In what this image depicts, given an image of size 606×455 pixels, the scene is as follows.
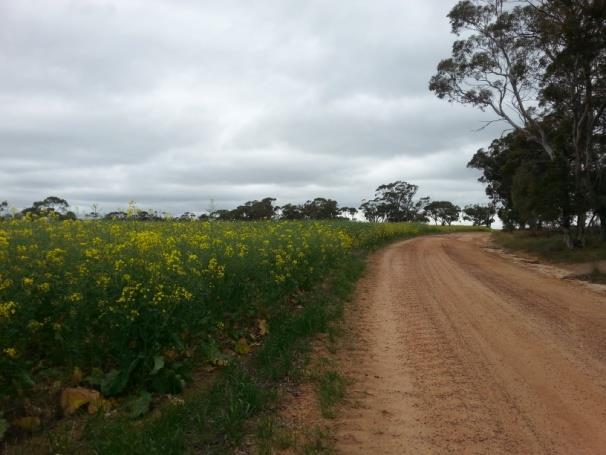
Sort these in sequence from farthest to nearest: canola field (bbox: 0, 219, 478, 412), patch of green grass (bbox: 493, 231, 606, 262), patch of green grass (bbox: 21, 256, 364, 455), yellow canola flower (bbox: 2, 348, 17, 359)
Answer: patch of green grass (bbox: 493, 231, 606, 262) → canola field (bbox: 0, 219, 478, 412) → yellow canola flower (bbox: 2, 348, 17, 359) → patch of green grass (bbox: 21, 256, 364, 455)

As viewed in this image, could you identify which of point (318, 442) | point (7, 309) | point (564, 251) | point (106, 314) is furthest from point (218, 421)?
point (564, 251)

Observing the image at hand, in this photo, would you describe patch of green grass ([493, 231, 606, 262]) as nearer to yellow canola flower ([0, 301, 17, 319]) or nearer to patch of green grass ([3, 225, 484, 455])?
patch of green grass ([3, 225, 484, 455])

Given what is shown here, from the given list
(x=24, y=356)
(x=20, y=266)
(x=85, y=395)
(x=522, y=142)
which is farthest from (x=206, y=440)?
(x=522, y=142)

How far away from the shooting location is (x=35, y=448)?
3838 millimetres

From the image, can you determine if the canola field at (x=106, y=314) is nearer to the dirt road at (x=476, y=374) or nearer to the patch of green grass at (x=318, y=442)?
the patch of green grass at (x=318, y=442)

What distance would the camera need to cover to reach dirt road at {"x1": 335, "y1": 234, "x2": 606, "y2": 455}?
4141 mm

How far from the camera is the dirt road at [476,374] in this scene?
414cm

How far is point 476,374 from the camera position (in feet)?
18.5

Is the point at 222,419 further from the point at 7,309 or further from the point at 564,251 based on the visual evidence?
the point at 564,251

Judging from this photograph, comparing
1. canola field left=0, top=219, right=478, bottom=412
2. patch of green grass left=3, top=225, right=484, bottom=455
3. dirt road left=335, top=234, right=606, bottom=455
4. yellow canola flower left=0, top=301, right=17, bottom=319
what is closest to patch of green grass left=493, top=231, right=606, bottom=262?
dirt road left=335, top=234, right=606, bottom=455

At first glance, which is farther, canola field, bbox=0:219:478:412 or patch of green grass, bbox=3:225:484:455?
canola field, bbox=0:219:478:412

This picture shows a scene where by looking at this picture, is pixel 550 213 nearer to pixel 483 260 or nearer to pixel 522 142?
pixel 483 260

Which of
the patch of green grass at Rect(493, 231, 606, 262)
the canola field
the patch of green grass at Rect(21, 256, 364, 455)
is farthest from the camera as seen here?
the patch of green grass at Rect(493, 231, 606, 262)

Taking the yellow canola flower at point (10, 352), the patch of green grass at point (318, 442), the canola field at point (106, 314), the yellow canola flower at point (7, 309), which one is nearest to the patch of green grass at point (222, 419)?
the patch of green grass at point (318, 442)
